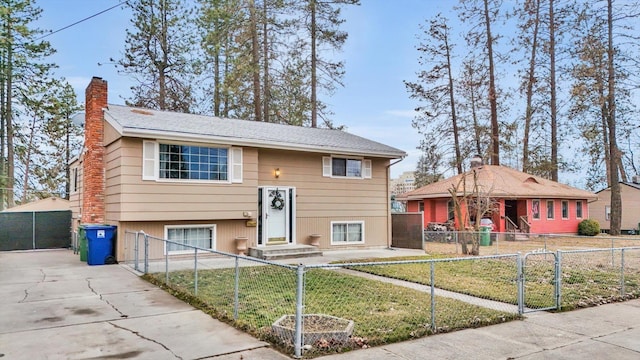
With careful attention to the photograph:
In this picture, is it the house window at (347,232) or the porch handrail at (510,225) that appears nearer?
the house window at (347,232)

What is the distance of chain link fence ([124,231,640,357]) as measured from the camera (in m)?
4.90

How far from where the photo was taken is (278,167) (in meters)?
13.2

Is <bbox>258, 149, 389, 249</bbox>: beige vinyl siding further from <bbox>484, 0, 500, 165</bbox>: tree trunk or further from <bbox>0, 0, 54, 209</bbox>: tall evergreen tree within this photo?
<bbox>484, 0, 500, 165</bbox>: tree trunk

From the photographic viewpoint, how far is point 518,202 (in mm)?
23594

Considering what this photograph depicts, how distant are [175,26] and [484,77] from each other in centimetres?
1888

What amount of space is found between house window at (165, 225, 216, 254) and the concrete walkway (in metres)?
3.77

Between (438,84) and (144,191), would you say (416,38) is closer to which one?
(438,84)

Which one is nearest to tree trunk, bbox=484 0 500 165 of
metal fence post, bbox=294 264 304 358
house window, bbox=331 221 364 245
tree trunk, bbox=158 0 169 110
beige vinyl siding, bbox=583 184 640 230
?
beige vinyl siding, bbox=583 184 640 230

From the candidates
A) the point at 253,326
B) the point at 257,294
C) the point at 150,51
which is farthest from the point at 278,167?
the point at 150,51

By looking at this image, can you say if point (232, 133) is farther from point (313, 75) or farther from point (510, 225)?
point (510, 225)

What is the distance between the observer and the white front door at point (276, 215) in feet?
42.1

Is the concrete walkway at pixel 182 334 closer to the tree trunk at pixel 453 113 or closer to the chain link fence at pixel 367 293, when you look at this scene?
the chain link fence at pixel 367 293

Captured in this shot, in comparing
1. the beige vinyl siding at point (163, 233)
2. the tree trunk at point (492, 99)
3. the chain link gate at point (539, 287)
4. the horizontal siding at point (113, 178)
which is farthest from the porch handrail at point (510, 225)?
the horizontal siding at point (113, 178)

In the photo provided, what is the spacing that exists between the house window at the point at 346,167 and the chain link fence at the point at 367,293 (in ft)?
14.8
